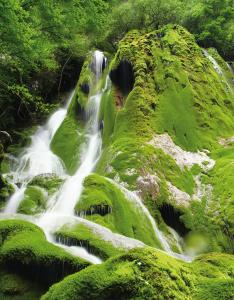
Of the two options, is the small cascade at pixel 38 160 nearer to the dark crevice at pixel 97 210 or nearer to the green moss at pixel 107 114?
the green moss at pixel 107 114

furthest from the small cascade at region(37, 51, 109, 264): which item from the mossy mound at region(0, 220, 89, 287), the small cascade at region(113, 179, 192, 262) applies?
the small cascade at region(113, 179, 192, 262)

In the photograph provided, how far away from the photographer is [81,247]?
9109 millimetres

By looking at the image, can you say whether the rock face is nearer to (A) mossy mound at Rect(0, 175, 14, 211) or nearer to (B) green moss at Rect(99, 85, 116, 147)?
(B) green moss at Rect(99, 85, 116, 147)

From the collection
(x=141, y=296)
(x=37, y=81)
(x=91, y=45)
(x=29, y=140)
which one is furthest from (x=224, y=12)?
(x=141, y=296)

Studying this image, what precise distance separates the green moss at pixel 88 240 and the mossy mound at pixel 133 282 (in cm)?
266

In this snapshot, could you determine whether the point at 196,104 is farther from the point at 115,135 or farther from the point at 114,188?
the point at 114,188

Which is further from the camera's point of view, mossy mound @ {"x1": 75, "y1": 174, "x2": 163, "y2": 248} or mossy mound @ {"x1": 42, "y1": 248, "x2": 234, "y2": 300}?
mossy mound @ {"x1": 75, "y1": 174, "x2": 163, "y2": 248}

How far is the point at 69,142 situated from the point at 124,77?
5140 millimetres

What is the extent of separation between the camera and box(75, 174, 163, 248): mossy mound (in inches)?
515

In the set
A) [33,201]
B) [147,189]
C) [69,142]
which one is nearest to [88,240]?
[33,201]

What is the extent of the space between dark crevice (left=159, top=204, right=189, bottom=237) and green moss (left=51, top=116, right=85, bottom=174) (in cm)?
795

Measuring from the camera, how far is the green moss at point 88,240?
881cm

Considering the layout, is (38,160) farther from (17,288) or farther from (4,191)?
(17,288)

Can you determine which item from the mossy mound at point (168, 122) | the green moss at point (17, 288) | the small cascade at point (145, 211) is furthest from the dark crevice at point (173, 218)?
the green moss at point (17, 288)
